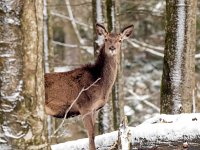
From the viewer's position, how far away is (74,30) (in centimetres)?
2339

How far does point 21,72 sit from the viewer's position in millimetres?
4094

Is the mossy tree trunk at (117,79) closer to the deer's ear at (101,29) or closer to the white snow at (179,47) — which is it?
the white snow at (179,47)

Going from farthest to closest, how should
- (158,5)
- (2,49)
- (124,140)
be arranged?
(158,5), (124,140), (2,49)

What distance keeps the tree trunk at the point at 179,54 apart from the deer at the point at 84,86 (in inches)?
38.5

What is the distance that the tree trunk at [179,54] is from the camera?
345 inches

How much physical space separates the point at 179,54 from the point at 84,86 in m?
1.70

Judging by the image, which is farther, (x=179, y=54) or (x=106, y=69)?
(x=179, y=54)

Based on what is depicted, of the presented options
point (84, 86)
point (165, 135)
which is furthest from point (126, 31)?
point (165, 135)

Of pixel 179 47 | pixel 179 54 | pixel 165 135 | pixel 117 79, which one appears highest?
pixel 179 47

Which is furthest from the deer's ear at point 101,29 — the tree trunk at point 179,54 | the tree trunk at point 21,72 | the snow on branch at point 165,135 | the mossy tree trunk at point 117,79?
the tree trunk at point 21,72

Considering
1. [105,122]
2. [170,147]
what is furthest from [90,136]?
[105,122]

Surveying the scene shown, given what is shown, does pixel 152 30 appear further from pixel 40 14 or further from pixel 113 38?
pixel 40 14

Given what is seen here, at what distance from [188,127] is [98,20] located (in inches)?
181

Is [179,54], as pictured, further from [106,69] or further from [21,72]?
[21,72]
